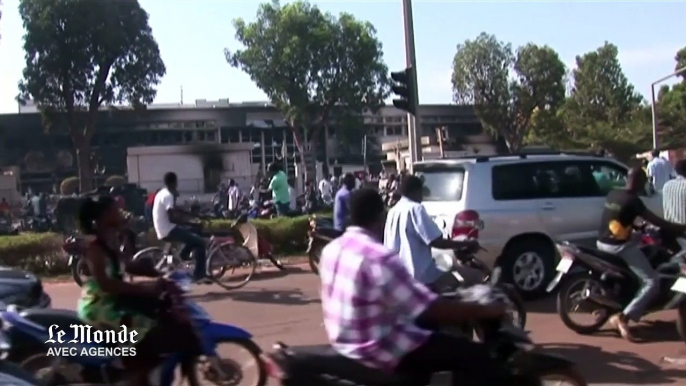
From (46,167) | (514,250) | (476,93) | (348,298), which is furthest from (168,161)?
(348,298)

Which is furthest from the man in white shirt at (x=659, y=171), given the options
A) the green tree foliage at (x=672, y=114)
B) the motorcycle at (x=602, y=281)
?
the green tree foliage at (x=672, y=114)

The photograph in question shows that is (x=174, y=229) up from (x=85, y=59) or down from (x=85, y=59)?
down

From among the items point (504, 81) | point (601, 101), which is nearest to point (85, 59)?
point (504, 81)

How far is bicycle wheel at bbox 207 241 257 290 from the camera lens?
13.0 m

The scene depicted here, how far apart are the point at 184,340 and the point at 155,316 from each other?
0.26 meters

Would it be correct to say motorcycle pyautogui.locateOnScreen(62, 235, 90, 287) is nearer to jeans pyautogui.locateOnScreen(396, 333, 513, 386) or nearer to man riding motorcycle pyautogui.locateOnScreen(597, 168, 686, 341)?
Answer: man riding motorcycle pyautogui.locateOnScreen(597, 168, 686, 341)

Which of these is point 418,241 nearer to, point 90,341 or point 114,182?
point 90,341

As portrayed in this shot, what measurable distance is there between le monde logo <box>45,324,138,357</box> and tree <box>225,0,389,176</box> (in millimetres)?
40121

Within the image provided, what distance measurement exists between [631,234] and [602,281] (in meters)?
0.55

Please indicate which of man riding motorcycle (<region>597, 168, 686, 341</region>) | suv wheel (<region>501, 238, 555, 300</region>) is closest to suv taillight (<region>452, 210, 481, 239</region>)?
suv wheel (<region>501, 238, 555, 300</region>)

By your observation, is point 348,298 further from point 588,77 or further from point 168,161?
point 588,77

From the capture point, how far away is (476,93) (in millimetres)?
48594

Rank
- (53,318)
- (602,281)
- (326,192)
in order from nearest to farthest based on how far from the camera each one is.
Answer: (53,318) → (602,281) → (326,192)

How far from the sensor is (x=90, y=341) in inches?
245
